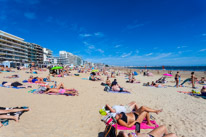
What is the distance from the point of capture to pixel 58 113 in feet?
13.1

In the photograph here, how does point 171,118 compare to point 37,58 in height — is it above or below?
below

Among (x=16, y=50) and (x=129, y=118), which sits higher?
(x=16, y=50)

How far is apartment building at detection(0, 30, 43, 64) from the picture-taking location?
135ft

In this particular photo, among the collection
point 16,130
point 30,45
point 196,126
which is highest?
point 30,45

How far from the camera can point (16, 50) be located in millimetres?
47250

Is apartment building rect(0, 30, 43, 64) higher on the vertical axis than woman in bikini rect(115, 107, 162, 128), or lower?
higher

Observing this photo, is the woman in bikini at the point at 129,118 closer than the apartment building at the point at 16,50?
Yes

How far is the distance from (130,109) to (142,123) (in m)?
0.62

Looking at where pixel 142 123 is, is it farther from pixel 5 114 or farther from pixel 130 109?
pixel 5 114

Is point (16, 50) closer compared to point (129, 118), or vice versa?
point (129, 118)

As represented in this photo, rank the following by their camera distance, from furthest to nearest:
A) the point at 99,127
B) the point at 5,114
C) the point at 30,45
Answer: the point at 30,45, the point at 5,114, the point at 99,127

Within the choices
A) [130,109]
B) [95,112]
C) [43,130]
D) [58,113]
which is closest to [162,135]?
[130,109]

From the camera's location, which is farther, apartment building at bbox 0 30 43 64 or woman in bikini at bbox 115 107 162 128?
apartment building at bbox 0 30 43 64

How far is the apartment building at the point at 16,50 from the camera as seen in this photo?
41031 mm
